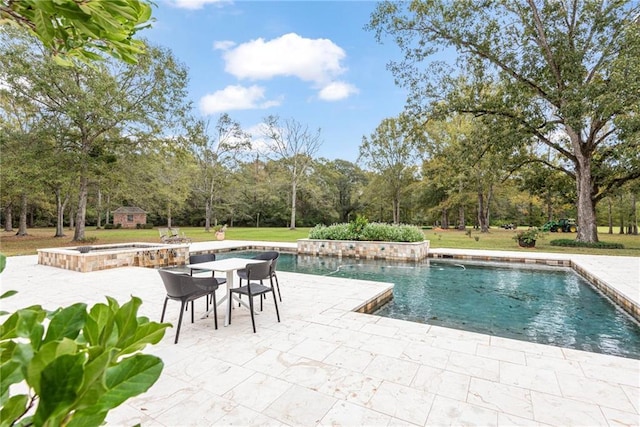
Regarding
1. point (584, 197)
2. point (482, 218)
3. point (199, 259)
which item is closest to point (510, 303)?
point (199, 259)

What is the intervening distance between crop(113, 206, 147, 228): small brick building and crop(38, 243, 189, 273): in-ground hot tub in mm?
28131

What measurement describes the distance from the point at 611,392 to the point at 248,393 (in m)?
2.98

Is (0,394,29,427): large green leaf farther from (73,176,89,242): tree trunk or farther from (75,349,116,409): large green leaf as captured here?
(73,176,89,242): tree trunk

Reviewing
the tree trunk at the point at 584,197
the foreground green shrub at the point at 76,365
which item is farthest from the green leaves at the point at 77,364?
the tree trunk at the point at 584,197

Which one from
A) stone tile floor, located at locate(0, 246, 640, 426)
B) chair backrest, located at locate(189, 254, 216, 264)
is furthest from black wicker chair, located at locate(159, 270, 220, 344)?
chair backrest, located at locate(189, 254, 216, 264)

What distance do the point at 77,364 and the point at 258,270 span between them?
3.64m

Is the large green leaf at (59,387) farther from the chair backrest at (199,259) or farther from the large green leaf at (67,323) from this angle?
the chair backrest at (199,259)

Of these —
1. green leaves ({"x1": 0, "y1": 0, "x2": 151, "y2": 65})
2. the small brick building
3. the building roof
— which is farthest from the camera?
the building roof

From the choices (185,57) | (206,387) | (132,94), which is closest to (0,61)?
(132,94)

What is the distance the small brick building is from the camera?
33906 mm

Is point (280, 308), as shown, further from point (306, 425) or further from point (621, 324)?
point (621, 324)

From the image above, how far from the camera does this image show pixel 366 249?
37.2 ft

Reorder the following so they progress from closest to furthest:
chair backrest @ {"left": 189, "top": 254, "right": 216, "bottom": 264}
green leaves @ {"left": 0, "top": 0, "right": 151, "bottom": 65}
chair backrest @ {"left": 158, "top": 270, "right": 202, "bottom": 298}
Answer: green leaves @ {"left": 0, "top": 0, "right": 151, "bottom": 65}, chair backrest @ {"left": 158, "top": 270, "right": 202, "bottom": 298}, chair backrest @ {"left": 189, "top": 254, "right": 216, "bottom": 264}

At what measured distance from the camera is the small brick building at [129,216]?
33906 millimetres
